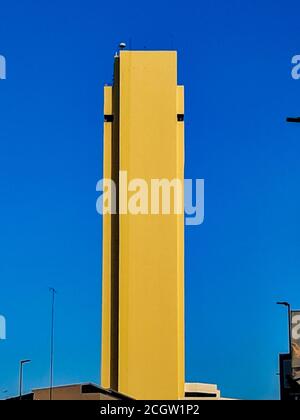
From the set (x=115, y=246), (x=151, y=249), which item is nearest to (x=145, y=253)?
(x=151, y=249)

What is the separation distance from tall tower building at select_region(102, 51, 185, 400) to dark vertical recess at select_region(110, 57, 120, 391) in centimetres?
5

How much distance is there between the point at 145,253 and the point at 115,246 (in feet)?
5.39

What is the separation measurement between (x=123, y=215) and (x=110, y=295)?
→ 13.4 ft

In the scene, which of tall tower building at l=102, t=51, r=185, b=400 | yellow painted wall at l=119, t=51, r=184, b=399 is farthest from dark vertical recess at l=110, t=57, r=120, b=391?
yellow painted wall at l=119, t=51, r=184, b=399

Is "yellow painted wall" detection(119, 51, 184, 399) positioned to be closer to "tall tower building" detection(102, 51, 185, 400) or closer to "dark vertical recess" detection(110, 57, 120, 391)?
"tall tower building" detection(102, 51, 185, 400)

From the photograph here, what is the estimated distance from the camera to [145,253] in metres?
41.0

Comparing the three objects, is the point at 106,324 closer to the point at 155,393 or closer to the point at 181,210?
the point at 155,393

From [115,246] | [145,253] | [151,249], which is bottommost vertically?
[145,253]

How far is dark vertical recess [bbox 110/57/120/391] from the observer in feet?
133

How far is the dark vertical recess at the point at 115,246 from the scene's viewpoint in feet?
133

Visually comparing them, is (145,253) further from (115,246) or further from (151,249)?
(115,246)

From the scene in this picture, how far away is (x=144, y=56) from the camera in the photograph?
41.4m
